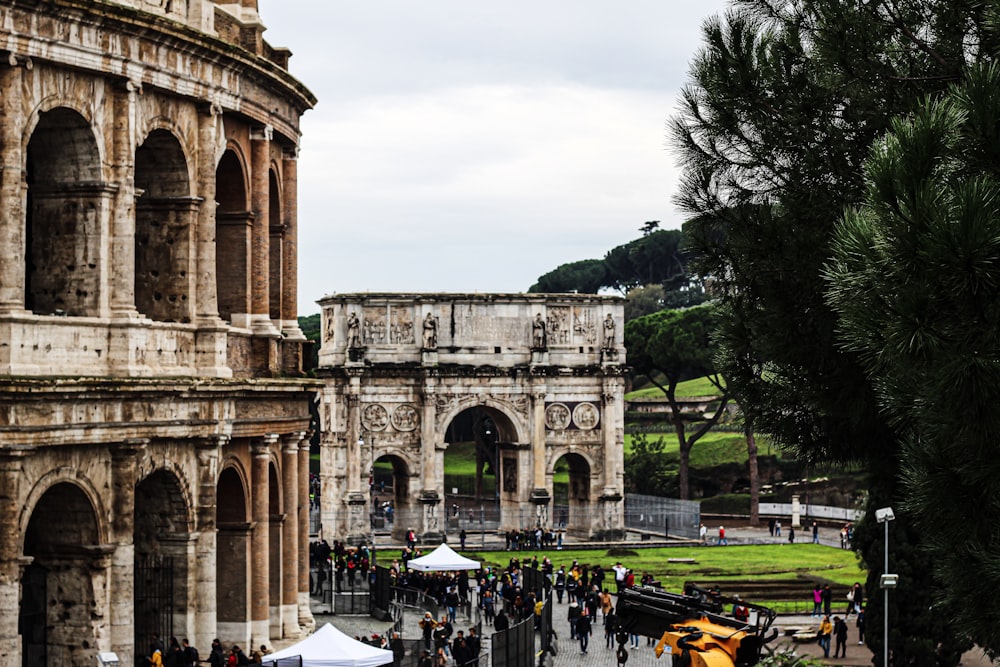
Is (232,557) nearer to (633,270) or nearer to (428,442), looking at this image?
(428,442)

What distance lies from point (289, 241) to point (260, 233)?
2.45 meters

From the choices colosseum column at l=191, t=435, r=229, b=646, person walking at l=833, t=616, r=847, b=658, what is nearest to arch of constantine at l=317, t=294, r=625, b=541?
person walking at l=833, t=616, r=847, b=658

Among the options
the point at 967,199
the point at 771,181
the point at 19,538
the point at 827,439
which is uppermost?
the point at 771,181

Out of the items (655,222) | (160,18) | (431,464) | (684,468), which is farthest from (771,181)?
(655,222)

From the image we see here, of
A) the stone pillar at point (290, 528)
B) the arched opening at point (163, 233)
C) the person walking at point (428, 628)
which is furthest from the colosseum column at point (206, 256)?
the person walking at point (428, 628)

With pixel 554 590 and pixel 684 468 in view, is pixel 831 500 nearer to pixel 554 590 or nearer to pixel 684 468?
pixel 684 468

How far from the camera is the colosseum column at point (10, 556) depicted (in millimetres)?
22062

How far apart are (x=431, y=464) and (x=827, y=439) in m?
45.2

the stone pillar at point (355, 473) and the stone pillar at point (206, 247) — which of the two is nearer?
the stone pillar at point (206, 247)

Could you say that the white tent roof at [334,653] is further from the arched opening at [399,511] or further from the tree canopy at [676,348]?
the tree canopy at [676,348]

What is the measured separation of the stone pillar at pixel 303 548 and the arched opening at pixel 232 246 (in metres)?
3.64

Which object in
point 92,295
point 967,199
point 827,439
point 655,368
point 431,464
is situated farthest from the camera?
point 655,368

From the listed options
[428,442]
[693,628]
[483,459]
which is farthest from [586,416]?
[693,628]

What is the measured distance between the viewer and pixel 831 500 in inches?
2918
